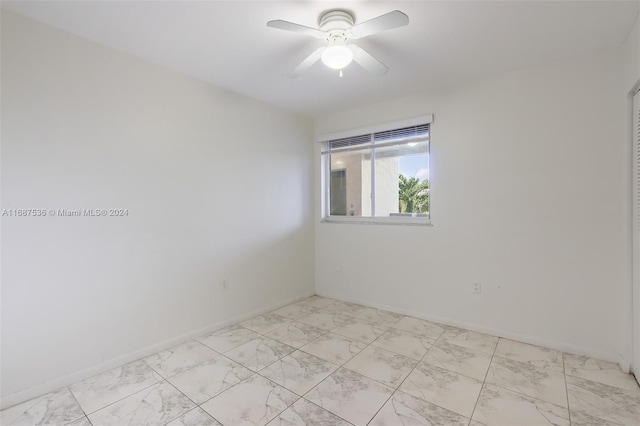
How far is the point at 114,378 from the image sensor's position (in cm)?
212

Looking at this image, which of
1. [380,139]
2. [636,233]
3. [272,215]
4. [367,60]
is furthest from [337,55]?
[636,233]

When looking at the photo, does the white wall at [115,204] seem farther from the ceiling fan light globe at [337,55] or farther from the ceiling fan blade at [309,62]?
the ceiling fan light globe at [337,55]

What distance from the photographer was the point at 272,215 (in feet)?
11.6

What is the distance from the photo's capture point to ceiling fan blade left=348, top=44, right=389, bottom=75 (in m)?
1.94

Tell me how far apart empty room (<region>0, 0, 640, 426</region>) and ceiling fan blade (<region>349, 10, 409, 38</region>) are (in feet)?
0.04

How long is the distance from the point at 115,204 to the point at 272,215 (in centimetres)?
162

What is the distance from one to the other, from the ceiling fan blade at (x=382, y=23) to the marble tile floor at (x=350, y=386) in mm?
2216

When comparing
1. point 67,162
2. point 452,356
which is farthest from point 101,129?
point 452,356

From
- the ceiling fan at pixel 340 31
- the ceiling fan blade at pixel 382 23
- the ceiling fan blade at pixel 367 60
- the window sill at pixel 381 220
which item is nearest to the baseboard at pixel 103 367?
the window sill at pixel 381 220

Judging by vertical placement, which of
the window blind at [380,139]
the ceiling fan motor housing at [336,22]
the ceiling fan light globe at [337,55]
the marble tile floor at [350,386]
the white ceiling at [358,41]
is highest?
the white ceiling at [358,41]

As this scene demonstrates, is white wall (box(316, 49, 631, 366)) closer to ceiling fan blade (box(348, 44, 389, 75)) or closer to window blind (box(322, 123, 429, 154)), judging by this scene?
window blind (box(322, 123, 429, 154))

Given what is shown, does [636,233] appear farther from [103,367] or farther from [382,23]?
[103,367]

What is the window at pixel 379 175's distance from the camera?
328 centimetres

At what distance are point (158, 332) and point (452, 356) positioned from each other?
8.10 ft
